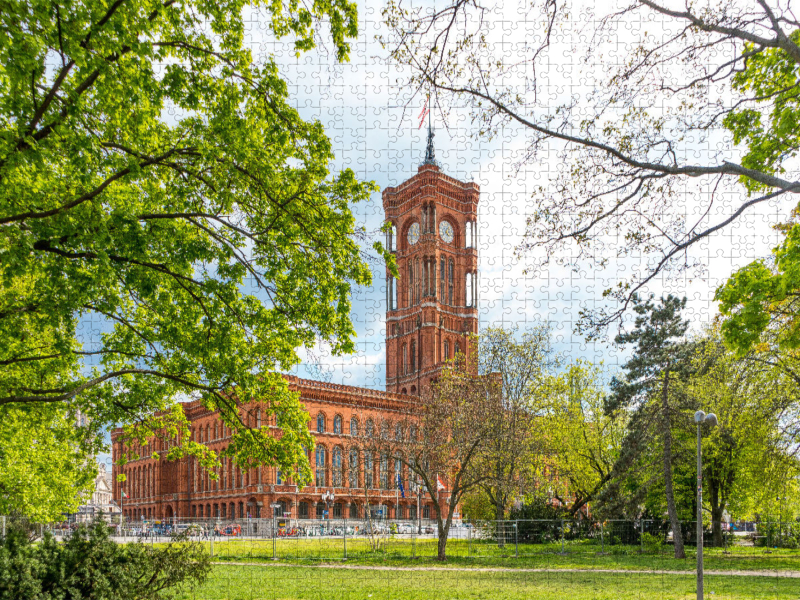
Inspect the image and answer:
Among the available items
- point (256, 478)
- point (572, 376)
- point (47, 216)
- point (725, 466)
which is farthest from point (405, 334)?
point (47, 216)

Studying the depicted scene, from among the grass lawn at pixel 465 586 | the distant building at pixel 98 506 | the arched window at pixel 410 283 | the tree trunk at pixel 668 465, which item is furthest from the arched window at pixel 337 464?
A: the grass lawn at pixel 465 586

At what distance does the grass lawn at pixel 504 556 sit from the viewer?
2341 cm

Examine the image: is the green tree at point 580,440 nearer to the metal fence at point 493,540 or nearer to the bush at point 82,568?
the metal fence at point 493,540

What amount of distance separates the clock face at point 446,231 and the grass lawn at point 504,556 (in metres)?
52.9

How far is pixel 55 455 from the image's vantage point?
25250 mm

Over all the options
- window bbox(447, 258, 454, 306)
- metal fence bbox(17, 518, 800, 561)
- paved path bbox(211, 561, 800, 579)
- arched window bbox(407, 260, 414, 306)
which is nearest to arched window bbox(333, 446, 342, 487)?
arched window bbox(407, 260, 414, 306)

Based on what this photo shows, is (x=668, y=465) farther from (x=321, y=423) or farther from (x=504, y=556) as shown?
(x=321, y=423)

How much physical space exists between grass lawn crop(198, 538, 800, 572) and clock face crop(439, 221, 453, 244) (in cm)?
5290

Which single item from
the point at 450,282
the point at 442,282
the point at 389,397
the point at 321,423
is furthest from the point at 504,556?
the point at 450,282

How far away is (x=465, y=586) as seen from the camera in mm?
16484

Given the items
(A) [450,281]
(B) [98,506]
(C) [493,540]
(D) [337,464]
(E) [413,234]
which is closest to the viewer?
(C) [493,540]

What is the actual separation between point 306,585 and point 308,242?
9474 mm

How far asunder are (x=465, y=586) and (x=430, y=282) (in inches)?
2568

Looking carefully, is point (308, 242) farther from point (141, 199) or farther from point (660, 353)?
point (660, 353)
